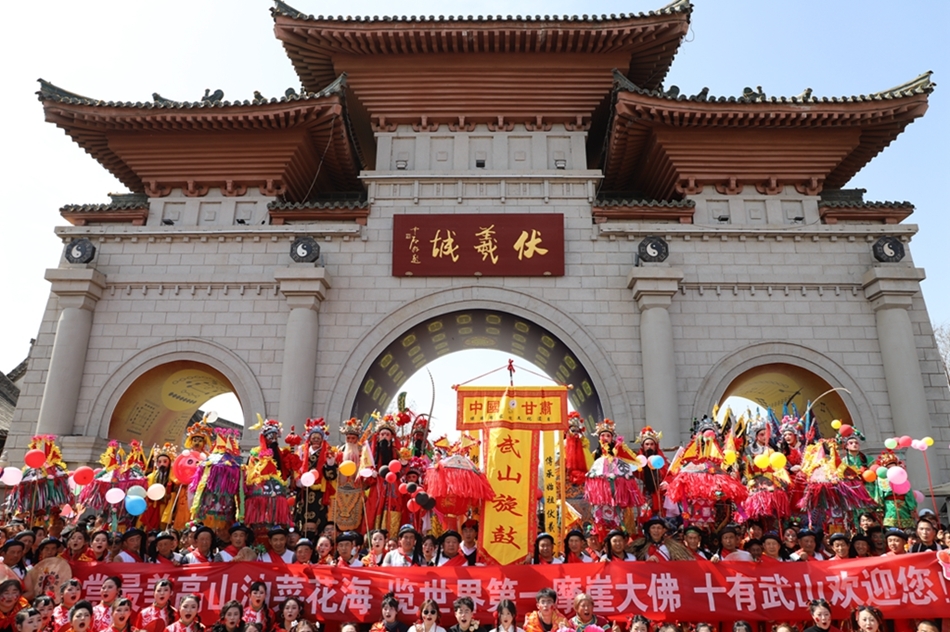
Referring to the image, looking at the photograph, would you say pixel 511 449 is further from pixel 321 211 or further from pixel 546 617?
pixel 321 211

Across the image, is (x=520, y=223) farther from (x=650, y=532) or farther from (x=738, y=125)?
(x=650, y=532)

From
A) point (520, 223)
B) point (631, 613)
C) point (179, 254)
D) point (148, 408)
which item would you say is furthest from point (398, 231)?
point (631, 613)

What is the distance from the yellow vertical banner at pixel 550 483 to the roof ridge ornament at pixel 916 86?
401 inches

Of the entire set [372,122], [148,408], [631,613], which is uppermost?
[372,122]

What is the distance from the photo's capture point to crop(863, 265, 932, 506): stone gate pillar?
1077cm

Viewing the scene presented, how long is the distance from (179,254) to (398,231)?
14.4 ft

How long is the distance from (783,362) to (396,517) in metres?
7.83

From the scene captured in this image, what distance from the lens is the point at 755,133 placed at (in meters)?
12.5

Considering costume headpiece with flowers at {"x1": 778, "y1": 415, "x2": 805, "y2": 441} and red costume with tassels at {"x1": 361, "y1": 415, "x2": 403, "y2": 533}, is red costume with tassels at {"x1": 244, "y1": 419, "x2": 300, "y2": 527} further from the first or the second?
costume headpiece with flowers at {"x1": 778, "y1": 415, "x2": 805, "y2": 441}

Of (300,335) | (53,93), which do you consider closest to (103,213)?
(53,93)

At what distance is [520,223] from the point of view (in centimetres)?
1244

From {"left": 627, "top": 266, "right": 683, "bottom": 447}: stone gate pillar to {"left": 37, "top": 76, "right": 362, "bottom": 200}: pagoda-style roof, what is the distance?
689 centimetres

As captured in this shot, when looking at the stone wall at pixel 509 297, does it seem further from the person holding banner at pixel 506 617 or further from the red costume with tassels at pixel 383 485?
the person holding banner at pixel 506 617

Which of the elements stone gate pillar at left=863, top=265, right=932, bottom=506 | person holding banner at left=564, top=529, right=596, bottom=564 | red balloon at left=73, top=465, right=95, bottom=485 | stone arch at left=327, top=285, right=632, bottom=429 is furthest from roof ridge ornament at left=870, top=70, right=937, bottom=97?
red balloon at left=73, top=465, right=95, bottom=485
